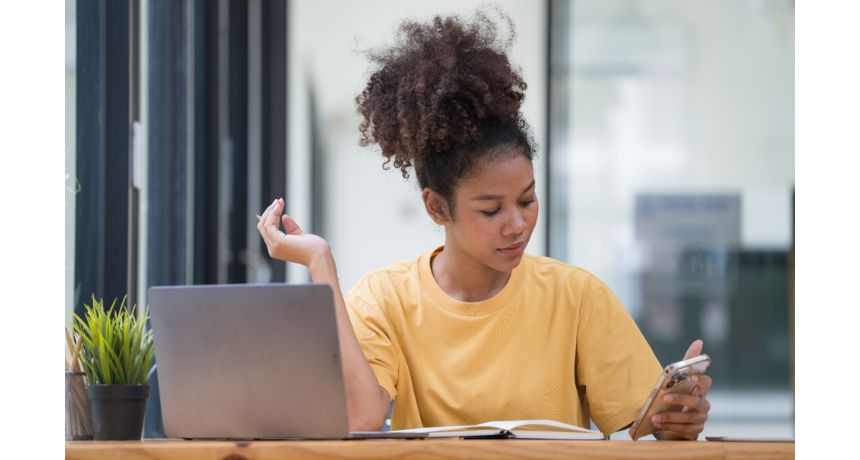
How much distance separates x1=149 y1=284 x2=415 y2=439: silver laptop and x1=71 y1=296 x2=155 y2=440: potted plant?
14 centimetres

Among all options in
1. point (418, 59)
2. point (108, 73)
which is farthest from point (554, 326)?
point (108, 73)

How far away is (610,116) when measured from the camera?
5.03m

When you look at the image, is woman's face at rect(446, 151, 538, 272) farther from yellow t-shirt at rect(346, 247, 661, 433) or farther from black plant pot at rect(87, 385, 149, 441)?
black plant pot at rect(87, 385, 149, 441)

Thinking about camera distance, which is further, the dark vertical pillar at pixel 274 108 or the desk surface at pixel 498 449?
the dark vertical pillar at pixel 274 108

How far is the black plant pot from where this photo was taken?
4.96 ft

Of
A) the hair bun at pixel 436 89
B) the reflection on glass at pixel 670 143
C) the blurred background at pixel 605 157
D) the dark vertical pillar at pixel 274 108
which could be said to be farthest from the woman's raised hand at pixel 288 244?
the reflection on glass at pixel 670 143

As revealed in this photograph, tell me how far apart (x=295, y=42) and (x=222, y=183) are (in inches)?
40.3

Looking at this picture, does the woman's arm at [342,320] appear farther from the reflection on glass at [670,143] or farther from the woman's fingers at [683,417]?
the reflection on glass at [670,143]

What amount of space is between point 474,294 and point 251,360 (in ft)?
2.43

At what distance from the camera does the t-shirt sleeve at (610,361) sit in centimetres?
190

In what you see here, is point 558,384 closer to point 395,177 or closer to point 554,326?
point 554,326

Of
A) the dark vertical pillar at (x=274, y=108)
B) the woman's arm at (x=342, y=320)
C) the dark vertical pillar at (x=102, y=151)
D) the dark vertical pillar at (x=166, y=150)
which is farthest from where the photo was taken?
the dark vertical pillar at (x=274, y=108)

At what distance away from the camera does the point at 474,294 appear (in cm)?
203

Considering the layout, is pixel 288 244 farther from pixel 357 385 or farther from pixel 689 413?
pixel 689 413
